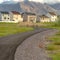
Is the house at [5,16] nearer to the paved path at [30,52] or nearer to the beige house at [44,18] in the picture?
the beige house at [44,18]

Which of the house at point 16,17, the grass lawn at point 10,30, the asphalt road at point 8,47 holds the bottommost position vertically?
the grass lawn at point 10,30

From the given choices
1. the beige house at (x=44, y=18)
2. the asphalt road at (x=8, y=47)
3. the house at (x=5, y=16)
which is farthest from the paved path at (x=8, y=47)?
the beige house at (x=44, y=18)

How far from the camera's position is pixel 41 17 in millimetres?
193500

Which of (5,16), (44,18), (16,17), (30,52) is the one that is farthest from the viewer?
(44,18)

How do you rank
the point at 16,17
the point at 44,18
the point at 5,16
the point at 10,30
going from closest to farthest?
the point at 10,30
the point at 5,16
the point at 16,17
the point at 44,18

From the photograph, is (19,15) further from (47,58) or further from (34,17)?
(47,58)

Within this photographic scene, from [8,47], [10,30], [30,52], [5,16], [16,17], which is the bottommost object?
[10,30]

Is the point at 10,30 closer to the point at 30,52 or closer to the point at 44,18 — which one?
the point at 30,52

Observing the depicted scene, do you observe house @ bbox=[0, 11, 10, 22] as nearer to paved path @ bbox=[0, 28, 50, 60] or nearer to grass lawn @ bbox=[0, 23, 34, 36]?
grass lawn @ bbox=[0, 23, 34, 36]

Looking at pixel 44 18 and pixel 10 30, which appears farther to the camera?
pixel 44 18

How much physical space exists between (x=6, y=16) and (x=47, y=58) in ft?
448

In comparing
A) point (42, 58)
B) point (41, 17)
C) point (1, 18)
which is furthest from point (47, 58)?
point (41, 17)

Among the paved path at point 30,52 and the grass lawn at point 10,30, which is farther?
the grass lawn at point 10,30

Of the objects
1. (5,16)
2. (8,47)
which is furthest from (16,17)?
(8,47)
